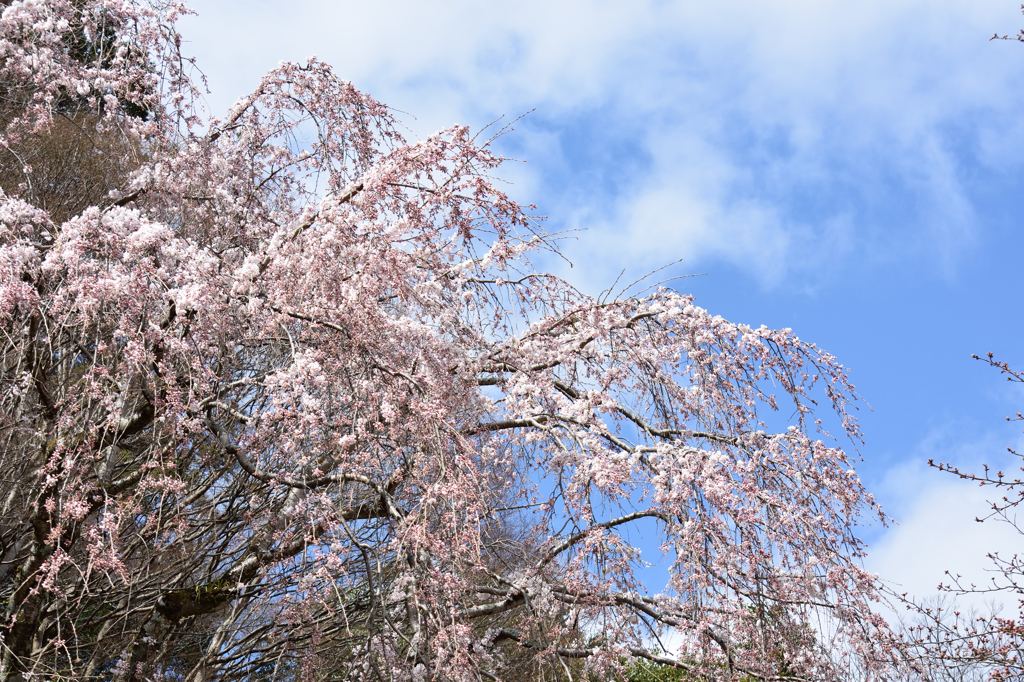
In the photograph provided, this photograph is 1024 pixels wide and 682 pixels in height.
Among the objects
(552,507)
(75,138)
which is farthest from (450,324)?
(75,138)

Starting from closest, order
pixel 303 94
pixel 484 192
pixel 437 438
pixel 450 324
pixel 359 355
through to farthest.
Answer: pixel 437 438
pixel 359 355
pixel 484 192
pixel 450 324
pixel 303 94

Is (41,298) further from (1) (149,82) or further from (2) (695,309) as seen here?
(2) (695,309)

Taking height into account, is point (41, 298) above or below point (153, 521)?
above

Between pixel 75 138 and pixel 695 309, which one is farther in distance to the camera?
pixel 75 138

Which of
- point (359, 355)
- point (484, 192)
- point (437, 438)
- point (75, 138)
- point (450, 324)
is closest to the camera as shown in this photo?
point (437, 438)

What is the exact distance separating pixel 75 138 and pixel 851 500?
11.6 meters

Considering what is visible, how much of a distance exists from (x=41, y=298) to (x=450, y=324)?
2.18 meters

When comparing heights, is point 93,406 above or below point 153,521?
above

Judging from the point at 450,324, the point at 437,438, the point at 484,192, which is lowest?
the point at 437,438

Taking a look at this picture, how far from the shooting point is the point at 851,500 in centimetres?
428

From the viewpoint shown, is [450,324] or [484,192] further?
[450,324]

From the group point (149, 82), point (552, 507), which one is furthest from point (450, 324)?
point (149, 82)

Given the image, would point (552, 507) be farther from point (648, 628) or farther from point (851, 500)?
point (851, 500)

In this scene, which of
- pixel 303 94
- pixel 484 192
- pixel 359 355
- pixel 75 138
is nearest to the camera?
pixel 359 355
